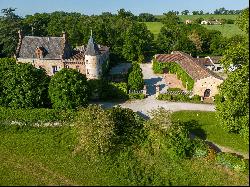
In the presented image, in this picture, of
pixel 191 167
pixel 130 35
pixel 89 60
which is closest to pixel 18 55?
pixel 89 60

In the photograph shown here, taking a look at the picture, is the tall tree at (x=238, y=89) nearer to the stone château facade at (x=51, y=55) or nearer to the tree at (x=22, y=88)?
the tree at (x=22, y=88)

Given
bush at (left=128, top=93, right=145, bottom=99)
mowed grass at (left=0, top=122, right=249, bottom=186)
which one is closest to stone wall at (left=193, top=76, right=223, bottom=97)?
bush at (left=128, top=93, right=145, bottom=99)

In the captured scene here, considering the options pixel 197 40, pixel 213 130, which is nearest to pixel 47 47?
pixel 213 130

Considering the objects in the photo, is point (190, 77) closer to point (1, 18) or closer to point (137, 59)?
point (137, 59)

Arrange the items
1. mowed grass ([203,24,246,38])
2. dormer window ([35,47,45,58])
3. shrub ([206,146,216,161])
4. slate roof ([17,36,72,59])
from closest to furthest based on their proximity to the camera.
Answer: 1. shrub ([206,146,216,161])
2. dormer window ([35,47,45,58])
3. slate roof ([17,36,72,59])
4. mowed grass ([203,24,246,38])

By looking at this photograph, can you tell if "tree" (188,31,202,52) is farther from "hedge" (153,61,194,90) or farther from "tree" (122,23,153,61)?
"hedge" (153,61,194,90)

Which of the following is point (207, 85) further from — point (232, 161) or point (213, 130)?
point (232, 161)

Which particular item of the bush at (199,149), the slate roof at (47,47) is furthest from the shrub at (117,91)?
the bush at (199,149)
